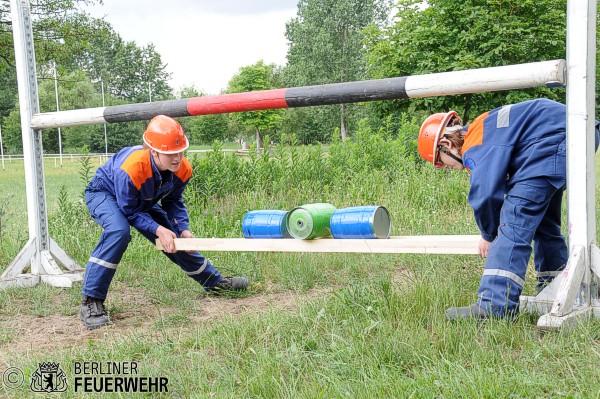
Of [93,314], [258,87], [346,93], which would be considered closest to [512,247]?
[346,93]

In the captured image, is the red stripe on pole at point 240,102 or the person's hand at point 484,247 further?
the red stripe on pole at point 240,102

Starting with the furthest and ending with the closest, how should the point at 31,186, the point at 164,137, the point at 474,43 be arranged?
the point at 474,43
the point at 31,186
the point at 164,137

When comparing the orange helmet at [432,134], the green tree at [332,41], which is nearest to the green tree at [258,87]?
the green tree at [332,41]

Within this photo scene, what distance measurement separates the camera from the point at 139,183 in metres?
4.23

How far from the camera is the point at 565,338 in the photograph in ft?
9.57

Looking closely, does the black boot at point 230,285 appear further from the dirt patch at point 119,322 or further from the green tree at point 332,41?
the green tree at point 332,41

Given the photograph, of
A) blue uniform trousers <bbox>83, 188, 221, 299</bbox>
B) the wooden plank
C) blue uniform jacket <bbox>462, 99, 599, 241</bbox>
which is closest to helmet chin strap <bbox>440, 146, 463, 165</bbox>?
blue uniform jacket <bbox>462, 99, 599, 241</bbox>

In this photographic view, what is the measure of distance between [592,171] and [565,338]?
0.90 meters

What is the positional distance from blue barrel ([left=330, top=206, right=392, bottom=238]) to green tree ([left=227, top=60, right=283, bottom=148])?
47.0m

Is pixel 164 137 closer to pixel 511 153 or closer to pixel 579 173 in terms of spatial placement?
pixel 511 153

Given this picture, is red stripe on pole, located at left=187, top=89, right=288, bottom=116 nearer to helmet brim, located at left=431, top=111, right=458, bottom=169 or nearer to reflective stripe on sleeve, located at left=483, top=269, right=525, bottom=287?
helmet brim, located at left=431, top=111, right=458, bottom=169

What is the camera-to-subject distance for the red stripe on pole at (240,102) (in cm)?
413

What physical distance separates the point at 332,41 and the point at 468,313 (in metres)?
47.2

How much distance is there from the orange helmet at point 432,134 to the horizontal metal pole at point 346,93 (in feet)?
0.51
